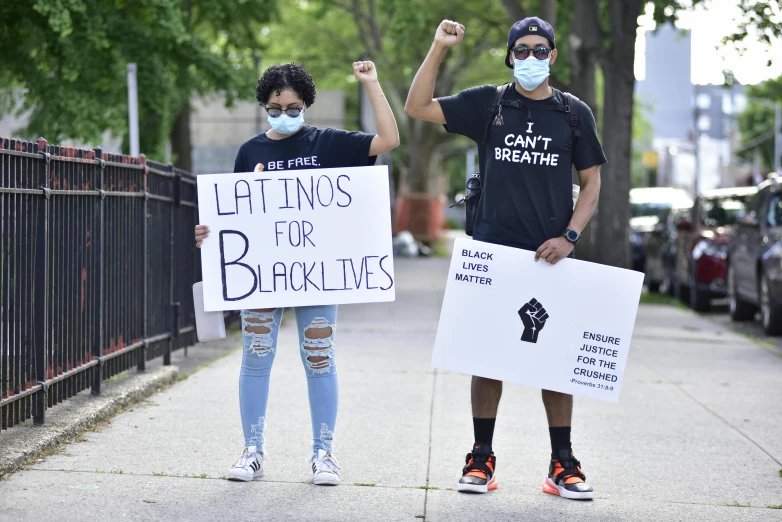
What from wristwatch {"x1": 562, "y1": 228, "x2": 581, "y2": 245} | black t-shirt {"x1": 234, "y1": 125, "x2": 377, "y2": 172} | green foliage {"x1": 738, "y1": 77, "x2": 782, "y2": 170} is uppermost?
green foliage {"x1": 738, "y1": 77, "x2": 782, "y2": 170}

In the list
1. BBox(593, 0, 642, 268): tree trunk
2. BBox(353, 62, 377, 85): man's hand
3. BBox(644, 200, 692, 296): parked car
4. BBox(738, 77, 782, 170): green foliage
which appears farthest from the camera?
BBox(738, 77, 782, 170): green foliage

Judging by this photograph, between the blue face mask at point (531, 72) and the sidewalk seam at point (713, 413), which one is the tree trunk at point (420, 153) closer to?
the sidewalk seam at point (713, 413)

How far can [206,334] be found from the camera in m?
5.51

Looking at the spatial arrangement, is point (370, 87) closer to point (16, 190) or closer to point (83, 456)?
point (16, 190)

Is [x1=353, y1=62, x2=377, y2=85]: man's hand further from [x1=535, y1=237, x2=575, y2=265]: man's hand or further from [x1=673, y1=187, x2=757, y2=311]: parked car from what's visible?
[x1=673, y1=187, x2=757, y2=311]: parked car

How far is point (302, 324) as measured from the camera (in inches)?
216

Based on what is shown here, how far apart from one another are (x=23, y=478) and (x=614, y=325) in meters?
2.67

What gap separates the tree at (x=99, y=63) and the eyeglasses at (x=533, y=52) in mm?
7574

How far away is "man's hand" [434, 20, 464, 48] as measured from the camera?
5.09 metres

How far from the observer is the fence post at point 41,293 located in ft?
20.2

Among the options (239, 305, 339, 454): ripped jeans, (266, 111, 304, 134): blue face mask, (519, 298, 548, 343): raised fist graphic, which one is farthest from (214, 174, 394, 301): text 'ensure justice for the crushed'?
(519, 298, 548, 343): raised fist graphic

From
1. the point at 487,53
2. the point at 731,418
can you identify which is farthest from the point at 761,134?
the point at 731,418

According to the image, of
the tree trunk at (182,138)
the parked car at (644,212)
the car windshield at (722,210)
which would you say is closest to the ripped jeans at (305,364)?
the car windshield at (722,210)

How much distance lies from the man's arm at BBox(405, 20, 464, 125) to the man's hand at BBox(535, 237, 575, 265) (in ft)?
2.28
